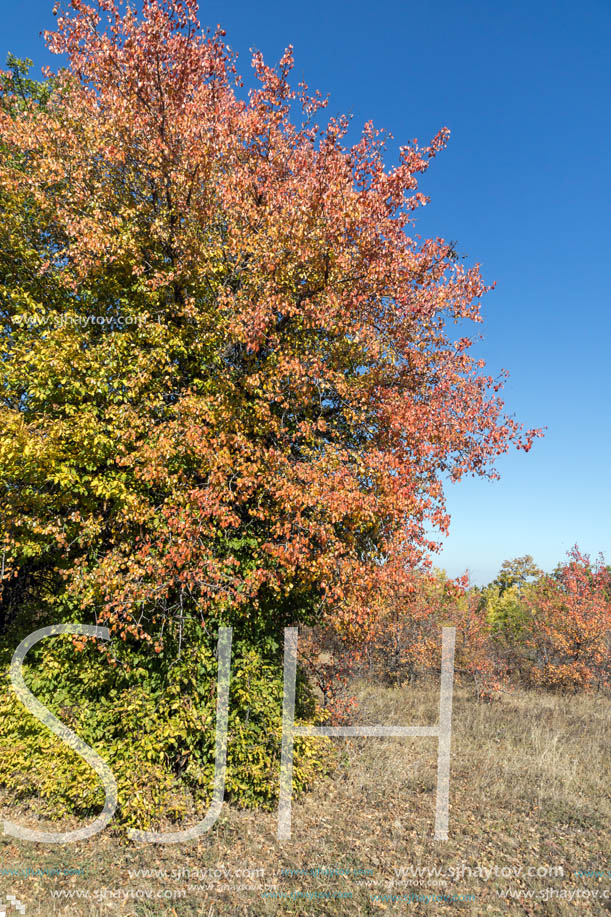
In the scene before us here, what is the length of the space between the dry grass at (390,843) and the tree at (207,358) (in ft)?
10.7

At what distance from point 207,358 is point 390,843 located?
29.4 ft

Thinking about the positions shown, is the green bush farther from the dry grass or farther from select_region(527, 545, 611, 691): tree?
select_region(527, 545, 611, 691): tree

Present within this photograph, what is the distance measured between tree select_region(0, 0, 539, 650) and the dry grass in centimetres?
325

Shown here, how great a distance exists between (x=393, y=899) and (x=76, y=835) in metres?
5.10

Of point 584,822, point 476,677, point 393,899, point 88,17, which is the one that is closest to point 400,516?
point 393,899

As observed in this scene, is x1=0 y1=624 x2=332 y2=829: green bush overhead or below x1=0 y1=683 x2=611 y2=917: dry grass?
overhead

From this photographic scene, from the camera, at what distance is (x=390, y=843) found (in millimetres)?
8156

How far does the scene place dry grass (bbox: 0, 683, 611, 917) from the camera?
669 centimetres

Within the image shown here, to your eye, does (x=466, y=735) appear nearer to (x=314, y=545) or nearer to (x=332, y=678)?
(x=332, y=678)

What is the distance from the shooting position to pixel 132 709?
27.5 feet
